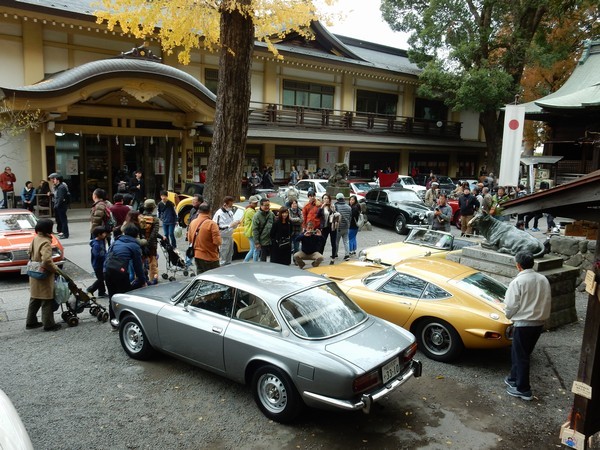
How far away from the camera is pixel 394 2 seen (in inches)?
1168

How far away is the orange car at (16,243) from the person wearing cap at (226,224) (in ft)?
10.5

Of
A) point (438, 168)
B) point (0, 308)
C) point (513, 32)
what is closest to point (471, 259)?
point (0, 308)

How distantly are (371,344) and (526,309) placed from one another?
1936mm

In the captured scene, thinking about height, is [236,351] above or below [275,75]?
below

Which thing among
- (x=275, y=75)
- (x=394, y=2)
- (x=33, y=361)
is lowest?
(x=33, y=361)

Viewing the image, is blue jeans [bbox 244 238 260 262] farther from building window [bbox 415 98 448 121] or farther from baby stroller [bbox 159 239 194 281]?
Answer: building window [bbox 415 98 448 121]

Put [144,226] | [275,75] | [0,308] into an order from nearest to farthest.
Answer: [0,308], [144,226], [275,75]

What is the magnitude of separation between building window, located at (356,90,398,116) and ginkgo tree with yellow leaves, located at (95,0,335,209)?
20.2 meters

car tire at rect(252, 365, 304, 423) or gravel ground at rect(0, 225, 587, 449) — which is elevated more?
car tire at rect(252, 365, 304, 423)

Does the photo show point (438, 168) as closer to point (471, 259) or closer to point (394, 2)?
point (394, 2)

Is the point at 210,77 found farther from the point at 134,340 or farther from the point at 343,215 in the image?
the point at 134,340

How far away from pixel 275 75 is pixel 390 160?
11.0 metres

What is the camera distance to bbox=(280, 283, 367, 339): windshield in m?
4.99

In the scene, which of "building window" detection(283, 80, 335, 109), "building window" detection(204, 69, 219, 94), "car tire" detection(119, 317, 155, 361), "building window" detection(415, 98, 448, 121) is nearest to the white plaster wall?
"building window" detection(204, 69, 219, 94)
